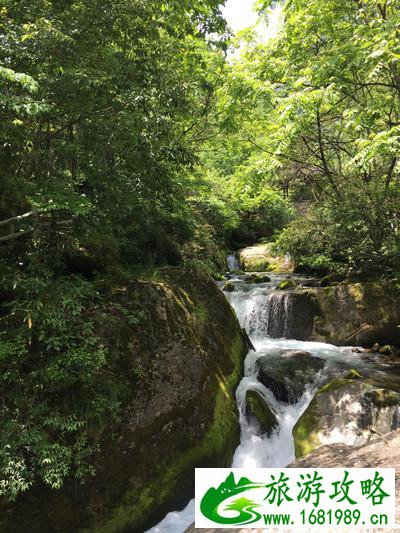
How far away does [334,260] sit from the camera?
490 inches

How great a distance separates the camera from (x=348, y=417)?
621 centimetres

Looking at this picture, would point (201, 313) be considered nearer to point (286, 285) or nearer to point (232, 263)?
point (286, 285)

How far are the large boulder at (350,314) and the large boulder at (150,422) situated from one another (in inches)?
163

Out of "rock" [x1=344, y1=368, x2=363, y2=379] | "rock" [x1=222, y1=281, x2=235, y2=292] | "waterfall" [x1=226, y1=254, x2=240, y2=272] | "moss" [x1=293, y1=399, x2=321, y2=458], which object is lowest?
"moss" [x1=293, y1=399, x2=321, y2=458]

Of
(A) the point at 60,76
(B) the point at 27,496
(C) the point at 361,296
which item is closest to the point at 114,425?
(B) the point at 27,496

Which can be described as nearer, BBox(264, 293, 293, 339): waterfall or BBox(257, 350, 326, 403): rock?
BBox(257, 350, 326, 403): rock

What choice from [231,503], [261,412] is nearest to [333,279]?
[261,412]

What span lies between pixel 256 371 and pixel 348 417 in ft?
8.74

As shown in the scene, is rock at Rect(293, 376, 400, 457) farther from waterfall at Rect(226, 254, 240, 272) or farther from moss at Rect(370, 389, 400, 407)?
waterfall at Rect(226, 254, 240, 272)

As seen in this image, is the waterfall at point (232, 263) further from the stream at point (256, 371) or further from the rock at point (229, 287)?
the rock at point (229, 287)

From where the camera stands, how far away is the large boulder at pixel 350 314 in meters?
10.2

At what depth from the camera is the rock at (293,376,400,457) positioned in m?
5.99

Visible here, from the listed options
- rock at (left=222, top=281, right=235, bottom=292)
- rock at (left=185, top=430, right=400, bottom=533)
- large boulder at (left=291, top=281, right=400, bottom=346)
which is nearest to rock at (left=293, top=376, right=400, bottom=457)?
rock at (left=185, top=430, right=400, bottom=533)

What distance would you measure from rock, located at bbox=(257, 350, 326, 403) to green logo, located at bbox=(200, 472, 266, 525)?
135 inches
